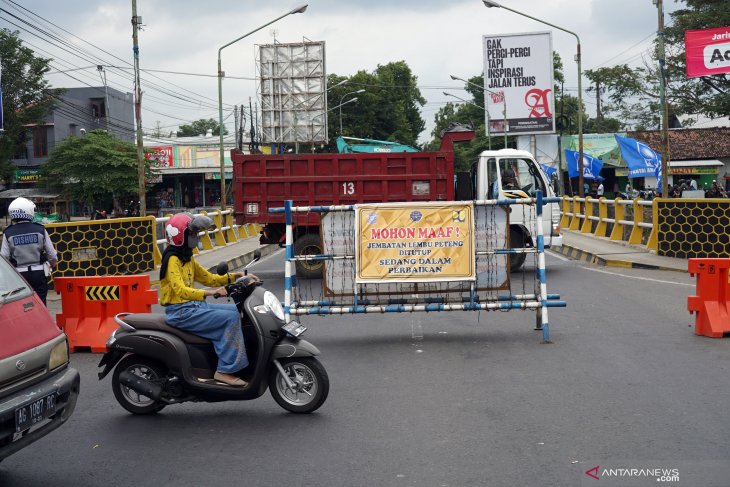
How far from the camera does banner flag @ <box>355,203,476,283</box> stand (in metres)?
9.63

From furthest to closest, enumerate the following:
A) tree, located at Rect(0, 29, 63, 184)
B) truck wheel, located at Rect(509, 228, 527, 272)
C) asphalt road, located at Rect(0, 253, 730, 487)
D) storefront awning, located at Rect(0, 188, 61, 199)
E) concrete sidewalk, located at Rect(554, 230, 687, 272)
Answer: storefront awning, located at Rect(0, 188, 61, 199)
tree, located at Rect(0, 29, 63, 184)
concrete sidewalk, located at Rect(554, 230, 687, 272)
truck wheel, located at Rect(509, 228, 527, 272)
asphalt road, located at Rect(0, 253, 730, 487)

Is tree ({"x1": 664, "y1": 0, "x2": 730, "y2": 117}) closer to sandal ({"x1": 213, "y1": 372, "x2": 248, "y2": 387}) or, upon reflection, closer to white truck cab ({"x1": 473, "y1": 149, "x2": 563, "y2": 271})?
white truck cab ({"x1": 473, "y1": 149, "x2": 563, "y2": 271})

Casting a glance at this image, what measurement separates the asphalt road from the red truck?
6698 mm

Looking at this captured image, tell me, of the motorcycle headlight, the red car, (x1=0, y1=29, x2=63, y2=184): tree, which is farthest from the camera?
(x1=0, y1=29, x2=63, y2=184): tree

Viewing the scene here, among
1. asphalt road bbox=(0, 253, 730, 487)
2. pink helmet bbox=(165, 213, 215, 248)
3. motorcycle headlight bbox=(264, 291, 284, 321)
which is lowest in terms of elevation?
asphalt road bbox=(0, 253, 730, 487)

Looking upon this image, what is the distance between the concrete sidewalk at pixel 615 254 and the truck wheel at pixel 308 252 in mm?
6350

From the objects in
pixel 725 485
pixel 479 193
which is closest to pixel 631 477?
pixel 725 485

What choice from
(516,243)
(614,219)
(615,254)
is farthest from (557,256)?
(516,243)

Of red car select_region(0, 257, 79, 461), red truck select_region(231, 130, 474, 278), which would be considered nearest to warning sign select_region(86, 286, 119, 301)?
red car select_region(0, 257, 79, 461)

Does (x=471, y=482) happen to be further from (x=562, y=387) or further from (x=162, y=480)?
(x=562, y=387)

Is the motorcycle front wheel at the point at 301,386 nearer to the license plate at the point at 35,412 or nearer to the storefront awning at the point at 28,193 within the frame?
the license plate at the point at 35,412

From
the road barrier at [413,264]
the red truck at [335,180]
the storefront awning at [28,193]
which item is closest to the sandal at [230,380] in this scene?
the road barrier at [413,264]

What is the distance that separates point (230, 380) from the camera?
655 cm

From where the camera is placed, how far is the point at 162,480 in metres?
5.23
